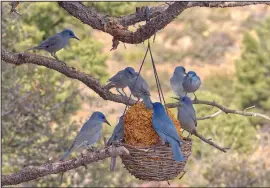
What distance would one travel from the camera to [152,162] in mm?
3607

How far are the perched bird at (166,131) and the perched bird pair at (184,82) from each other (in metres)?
1.22

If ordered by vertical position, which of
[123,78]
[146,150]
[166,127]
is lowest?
[146,150]

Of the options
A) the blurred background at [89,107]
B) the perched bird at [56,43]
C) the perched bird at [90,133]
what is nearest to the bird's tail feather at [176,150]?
the perched bird at [90,133]

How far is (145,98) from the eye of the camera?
13.2 feet

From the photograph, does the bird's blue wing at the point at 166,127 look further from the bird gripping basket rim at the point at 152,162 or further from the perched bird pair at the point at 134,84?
the perched bird pair at the point at 134,84

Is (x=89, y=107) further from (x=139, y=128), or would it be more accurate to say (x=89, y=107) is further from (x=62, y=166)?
(x=62, y=166)

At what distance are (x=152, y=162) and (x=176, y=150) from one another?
0.14m

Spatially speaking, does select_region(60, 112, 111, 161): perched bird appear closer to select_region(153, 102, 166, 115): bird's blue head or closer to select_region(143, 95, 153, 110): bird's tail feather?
select_region(143, 95, 153, 110): bird's tail feather

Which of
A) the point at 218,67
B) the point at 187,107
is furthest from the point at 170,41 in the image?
the point at 187,107

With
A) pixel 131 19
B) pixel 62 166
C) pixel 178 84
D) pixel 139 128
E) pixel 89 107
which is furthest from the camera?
pixel 89 107

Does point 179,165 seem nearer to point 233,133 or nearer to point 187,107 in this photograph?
point 187,107

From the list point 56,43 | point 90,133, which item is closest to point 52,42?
point 56,43

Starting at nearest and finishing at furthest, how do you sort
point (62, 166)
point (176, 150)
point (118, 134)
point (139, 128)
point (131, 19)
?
point (62, 166)
point (176, 150)
point (139, 128)
point (118, 134)
point (131, 19)

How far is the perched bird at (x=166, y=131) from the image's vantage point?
11.6 feet
